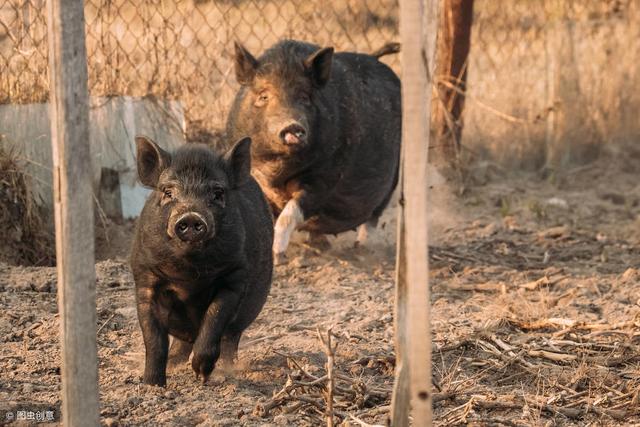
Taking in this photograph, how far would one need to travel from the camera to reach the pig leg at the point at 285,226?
7.49 metres

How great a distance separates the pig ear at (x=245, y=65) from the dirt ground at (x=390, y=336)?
50.8 inches

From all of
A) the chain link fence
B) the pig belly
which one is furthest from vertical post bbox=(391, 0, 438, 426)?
the chain link fence

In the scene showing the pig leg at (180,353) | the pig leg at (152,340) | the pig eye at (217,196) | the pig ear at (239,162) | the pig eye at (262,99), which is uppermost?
the pig eye at (262,99)

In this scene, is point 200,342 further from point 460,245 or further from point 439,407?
point 460,245

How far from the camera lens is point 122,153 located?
841cm

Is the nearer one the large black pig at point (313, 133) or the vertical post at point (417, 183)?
the vertical post at point (417, 183)

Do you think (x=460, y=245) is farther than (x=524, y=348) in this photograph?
Yes

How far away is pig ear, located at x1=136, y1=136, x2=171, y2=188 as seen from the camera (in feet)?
16.2

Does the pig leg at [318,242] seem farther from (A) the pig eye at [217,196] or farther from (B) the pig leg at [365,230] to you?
(A) the pig eye at [217,196]

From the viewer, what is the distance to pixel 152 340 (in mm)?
4859

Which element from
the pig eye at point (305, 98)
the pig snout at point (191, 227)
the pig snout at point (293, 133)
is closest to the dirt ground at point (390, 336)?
the pig snout at point (191, 227)

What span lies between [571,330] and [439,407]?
1482 millimetres

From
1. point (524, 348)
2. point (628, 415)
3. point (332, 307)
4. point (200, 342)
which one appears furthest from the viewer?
point (332, 307)

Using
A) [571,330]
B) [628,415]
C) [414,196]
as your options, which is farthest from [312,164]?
[414,196]
